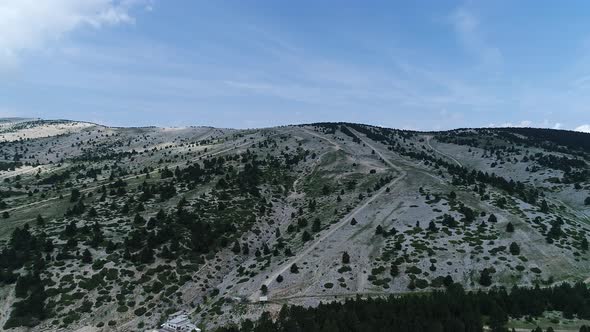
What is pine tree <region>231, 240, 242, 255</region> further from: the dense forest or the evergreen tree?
the evergreen tree

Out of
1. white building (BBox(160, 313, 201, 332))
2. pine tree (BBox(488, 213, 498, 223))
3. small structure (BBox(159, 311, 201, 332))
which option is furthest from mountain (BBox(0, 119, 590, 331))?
white building (BBox(160, 313, 201, 332))

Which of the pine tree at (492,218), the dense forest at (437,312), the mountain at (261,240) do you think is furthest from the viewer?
the pine tree at (492,218)

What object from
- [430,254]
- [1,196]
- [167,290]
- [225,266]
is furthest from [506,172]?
[1,196]

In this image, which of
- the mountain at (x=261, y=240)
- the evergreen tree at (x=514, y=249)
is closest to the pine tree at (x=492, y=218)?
the mountain at (x=261, y=240)

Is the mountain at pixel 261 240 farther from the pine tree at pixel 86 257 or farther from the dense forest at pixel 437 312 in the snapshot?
the dense forest at pixel 437 312

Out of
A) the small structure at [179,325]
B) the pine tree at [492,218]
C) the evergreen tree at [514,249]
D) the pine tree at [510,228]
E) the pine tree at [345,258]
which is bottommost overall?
the small structure at [179,325]

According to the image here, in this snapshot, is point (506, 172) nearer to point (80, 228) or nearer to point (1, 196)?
point (80, 228)

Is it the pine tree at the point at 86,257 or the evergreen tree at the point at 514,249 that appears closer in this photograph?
the evergreen tree at the point at 514,249
